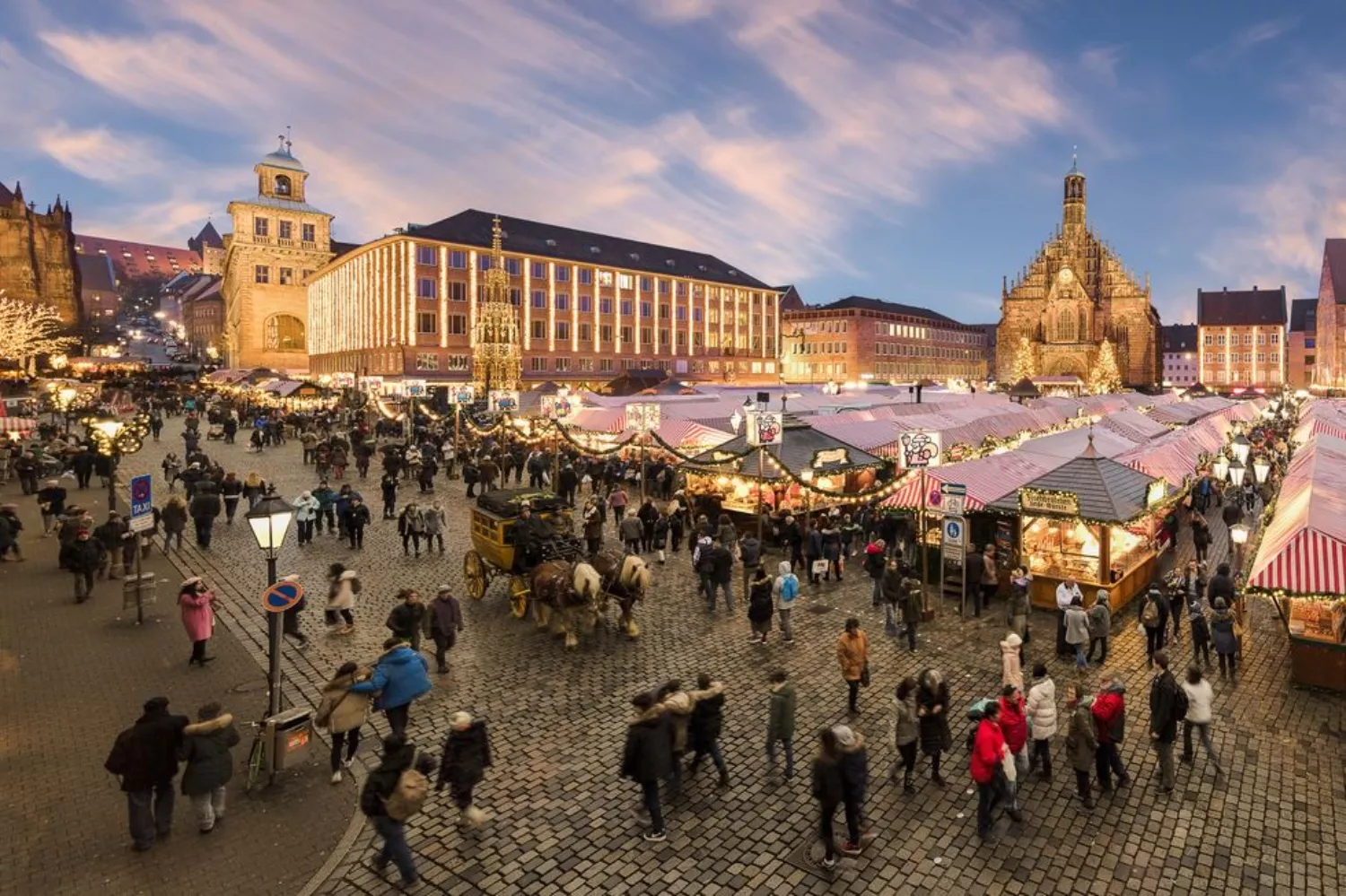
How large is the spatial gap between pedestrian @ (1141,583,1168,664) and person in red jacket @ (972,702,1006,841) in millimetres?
6160

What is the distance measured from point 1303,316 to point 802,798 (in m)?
168

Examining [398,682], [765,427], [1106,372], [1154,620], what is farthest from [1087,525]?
[1106,372]

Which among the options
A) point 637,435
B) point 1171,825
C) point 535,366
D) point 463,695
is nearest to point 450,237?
point 535,366

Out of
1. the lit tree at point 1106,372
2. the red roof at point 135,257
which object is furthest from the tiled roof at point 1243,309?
the red roof at point 135,257

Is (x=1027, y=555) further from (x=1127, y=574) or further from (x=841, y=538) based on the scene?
(x=841, y=538)

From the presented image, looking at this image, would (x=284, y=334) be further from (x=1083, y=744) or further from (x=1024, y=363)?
(x=1083, y=744)

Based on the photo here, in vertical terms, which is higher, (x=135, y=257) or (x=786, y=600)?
(x=135, y=257)

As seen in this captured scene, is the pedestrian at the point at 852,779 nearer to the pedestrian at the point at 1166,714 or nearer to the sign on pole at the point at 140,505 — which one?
the pedestrian at the point at 1166,714

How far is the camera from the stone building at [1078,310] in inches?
3814

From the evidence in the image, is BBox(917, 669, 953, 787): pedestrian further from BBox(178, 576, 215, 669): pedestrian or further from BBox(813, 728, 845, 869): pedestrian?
BBox(178, 576, 215, 669): pedestrian

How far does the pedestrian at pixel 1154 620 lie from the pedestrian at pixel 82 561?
63.7 feet

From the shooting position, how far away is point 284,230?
3693 inches

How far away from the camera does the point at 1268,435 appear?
41219 mm

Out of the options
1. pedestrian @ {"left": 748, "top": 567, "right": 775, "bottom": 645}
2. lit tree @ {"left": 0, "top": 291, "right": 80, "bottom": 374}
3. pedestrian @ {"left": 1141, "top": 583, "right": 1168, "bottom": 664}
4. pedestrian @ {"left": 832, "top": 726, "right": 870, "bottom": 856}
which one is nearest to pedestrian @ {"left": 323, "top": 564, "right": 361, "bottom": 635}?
pedestrian @ {"left": 748, "top": 567, "right": 775, "bottom": 645}
